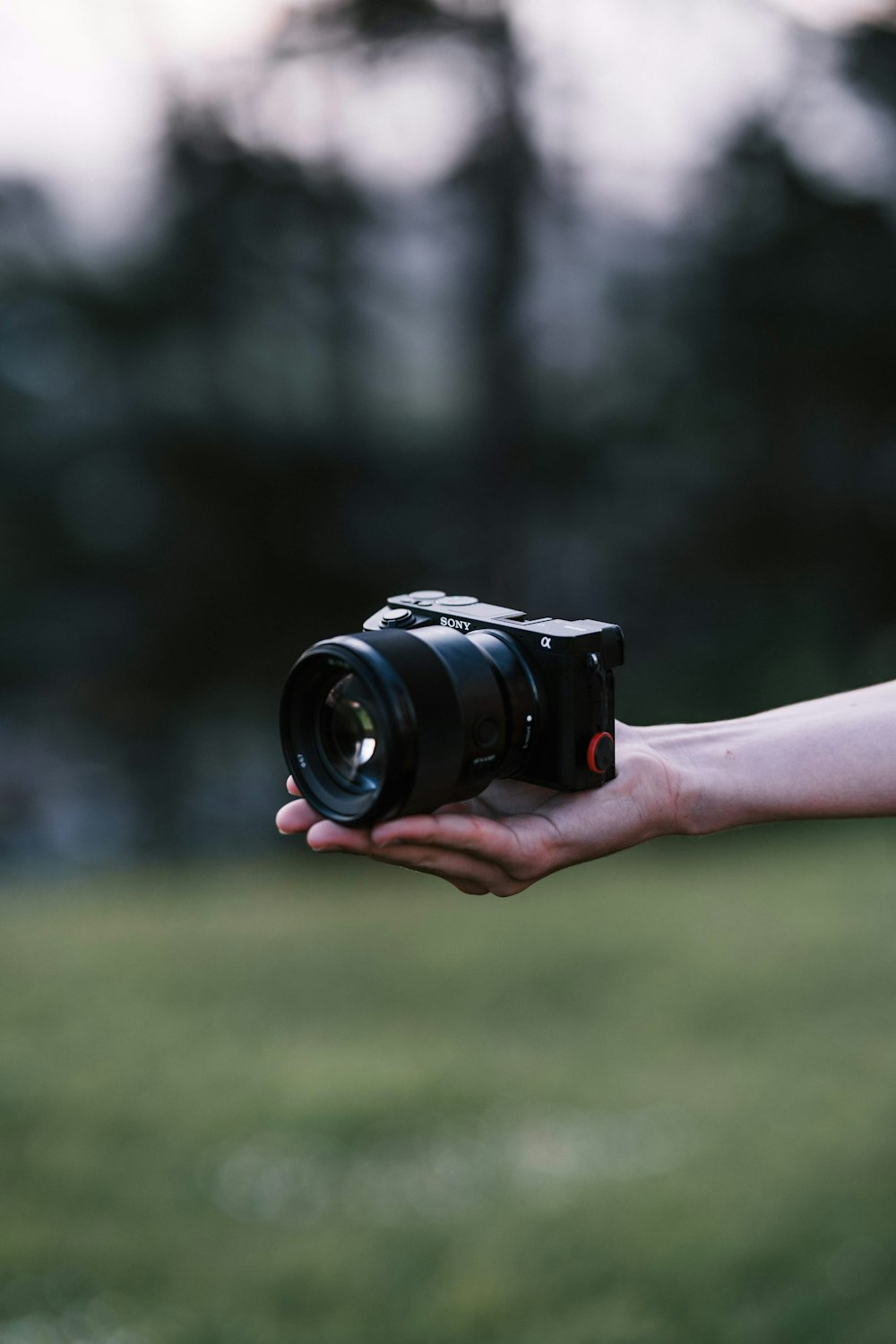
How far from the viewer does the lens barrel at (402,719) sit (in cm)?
157

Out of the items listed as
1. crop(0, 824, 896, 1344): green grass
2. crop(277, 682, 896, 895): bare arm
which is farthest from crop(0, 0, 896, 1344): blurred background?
crop(277, 682, 896, 895): bare arm

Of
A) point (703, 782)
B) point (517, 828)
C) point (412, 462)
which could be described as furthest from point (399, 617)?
point (412, 462)

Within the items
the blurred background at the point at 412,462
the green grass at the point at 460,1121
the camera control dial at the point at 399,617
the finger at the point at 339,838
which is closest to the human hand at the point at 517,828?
the finger at the point at 339,838

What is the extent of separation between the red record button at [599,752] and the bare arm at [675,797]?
0.13 feet

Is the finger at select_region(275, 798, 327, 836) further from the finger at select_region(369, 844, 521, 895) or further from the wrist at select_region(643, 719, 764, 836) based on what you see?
the wrist at select_region(643, 719, 764, 836)

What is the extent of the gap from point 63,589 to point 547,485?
457 cm

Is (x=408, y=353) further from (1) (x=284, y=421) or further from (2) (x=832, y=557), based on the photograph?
(2) (x=832, y=557)

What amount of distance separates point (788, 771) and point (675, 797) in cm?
21

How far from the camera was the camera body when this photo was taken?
5.84 ft

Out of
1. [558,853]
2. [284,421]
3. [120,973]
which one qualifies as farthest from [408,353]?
[558,853]

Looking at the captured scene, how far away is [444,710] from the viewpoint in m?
1.61

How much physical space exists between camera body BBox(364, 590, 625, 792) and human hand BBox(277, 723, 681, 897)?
0.04 meters

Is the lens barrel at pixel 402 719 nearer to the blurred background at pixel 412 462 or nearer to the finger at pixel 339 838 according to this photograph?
the finger at pixel 339 838

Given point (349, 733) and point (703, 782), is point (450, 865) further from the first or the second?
point (703, 782)
